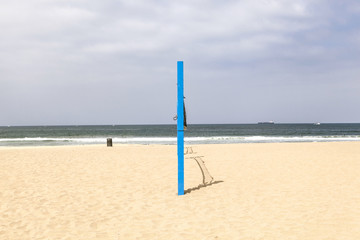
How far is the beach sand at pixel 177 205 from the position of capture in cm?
600

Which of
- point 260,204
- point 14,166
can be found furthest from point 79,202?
point 14,166

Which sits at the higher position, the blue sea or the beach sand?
the beach sand

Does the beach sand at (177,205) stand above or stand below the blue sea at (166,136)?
above

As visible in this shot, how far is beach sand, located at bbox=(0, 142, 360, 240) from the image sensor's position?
19.7ft

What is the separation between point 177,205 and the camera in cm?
800

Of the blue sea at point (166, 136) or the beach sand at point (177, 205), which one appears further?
the blue sea at point (166, 136)

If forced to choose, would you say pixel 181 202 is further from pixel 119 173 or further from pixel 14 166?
pixel 14 166

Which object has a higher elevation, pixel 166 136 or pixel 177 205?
pixel 177 205

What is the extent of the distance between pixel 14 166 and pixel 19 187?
218 inches

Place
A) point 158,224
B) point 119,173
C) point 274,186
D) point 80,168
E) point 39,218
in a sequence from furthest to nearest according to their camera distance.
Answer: point 80,168
point 119,173
point 274,186
point 39,218
point 158,224

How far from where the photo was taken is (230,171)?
44.6 feet

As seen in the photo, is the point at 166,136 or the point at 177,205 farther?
the point at 166,136

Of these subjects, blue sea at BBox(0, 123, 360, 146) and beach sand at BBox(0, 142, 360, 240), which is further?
blue sea at BBox(0, 123, 360, 146)

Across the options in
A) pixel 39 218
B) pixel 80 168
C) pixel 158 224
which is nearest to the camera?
pixel 158 224
